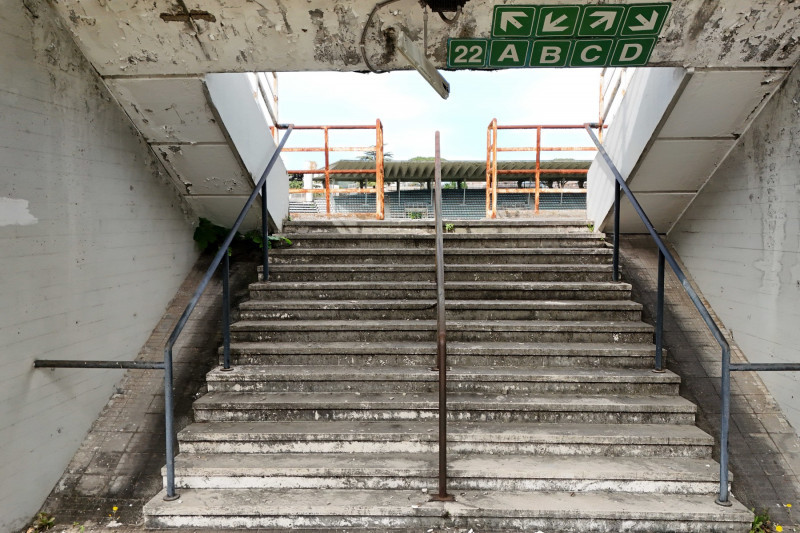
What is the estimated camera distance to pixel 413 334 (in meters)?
3.11

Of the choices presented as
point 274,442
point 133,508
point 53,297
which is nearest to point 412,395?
point 274,442

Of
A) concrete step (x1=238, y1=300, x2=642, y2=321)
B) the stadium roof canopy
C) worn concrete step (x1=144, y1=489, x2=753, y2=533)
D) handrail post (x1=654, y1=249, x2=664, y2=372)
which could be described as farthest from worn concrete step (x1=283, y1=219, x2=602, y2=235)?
the stadium roof canopy

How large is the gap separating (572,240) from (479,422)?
81.9 inches

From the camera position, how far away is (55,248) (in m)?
2.38

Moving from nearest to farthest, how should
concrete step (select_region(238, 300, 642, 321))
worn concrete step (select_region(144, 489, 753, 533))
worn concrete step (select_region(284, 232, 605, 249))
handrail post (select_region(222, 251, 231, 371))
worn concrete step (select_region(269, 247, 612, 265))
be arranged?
1. worn concrete step (select_region(144, 489, 753, 533))
2. handrail post (select_region(222, 251, 231, 371))
3. concrete step (select_region(238, 300, 642, 321))
4. worn concrete step (select_region(269, 247, 612, 265))
5. worn concrete step (select_region(284, 232, 605, 249))

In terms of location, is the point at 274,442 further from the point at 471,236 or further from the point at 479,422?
the point at 471,236

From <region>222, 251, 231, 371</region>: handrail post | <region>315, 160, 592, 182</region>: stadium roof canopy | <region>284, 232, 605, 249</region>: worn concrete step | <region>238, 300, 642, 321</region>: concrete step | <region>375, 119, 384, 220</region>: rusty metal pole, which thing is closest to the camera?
<region>222, 251, 231, 371</region>: handrail post

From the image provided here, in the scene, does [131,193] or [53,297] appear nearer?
[53,297]

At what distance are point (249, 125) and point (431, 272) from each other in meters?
1.84

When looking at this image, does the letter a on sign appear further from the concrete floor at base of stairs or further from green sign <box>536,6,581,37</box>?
the concrete floor at base of stairs

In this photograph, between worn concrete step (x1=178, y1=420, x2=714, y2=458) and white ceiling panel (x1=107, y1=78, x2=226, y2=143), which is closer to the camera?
worn concrete step (x1=178, y1=420, x2=714, y2=458)

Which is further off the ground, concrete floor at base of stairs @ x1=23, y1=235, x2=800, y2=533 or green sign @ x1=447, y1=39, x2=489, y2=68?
green sign @ x1=447, y1=39, x2=489, y2=68

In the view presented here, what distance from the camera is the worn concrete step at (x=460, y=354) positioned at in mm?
2852

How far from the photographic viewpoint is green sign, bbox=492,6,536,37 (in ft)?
7.56
